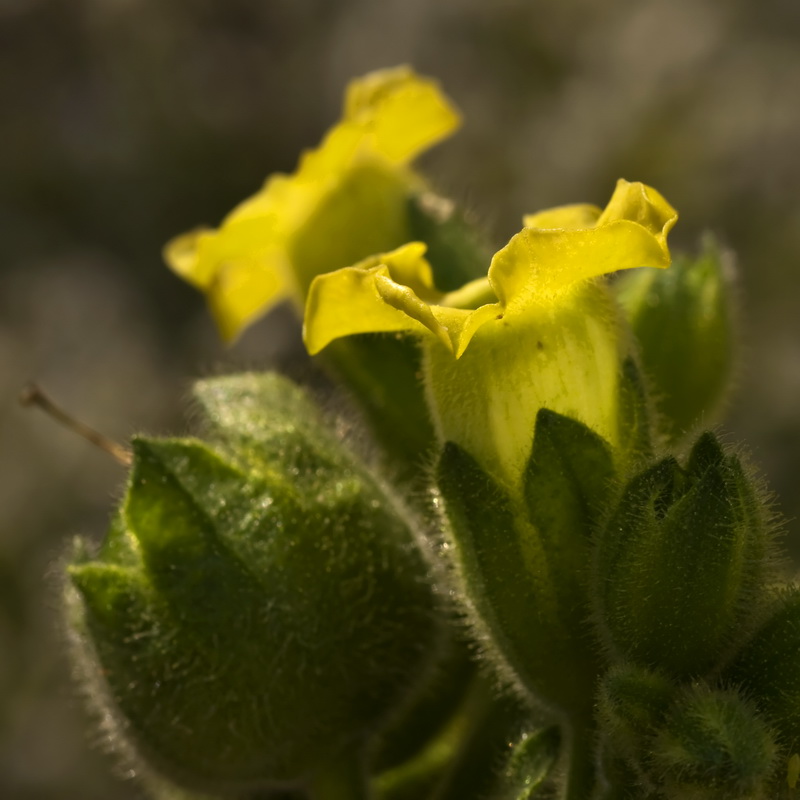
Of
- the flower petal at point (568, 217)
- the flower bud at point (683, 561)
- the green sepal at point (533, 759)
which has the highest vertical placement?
the flower petal at point (568, 217)

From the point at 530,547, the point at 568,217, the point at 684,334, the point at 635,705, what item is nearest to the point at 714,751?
the point at 635,705

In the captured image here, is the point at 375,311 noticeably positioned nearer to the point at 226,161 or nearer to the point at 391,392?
the point at 391,392

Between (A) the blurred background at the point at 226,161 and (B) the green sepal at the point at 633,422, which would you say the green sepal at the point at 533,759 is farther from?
(A) the blurred background at the point at 226,161

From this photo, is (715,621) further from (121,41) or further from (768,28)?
(121,41)

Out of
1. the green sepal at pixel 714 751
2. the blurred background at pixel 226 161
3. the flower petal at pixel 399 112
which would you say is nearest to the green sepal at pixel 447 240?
the flower petal at pixel 399 112

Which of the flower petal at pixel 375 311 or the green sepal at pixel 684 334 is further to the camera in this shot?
the green sepal at pixel 684 334

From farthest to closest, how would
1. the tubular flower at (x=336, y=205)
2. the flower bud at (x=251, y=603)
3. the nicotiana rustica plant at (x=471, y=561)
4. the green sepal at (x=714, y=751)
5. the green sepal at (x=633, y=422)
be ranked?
the tubular flower at (x=336, y=205), the flower bud at (x=251, y=603), the green sepal at (x=633, y=422), the nicotiana rustica plant at (x=471, y=561), the green sepal at (x=714, y=751)

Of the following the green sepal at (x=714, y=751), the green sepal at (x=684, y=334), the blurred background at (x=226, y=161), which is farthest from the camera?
the blurred background at (x=226, y=161)
